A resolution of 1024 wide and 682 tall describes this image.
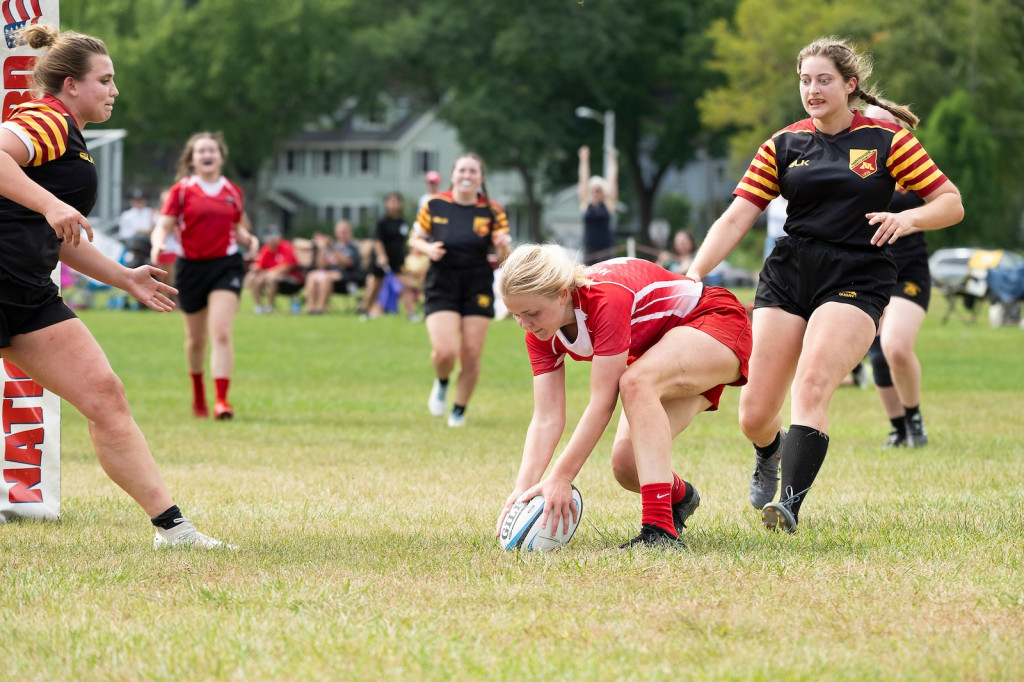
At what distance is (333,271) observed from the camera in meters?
29.5

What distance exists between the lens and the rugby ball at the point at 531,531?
211 inches

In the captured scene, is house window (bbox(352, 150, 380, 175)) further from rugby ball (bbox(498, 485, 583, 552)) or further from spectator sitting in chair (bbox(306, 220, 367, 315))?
rugby ball (bbox(498, 485, 583, 552))

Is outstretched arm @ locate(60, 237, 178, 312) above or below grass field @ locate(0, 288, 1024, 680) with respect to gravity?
above

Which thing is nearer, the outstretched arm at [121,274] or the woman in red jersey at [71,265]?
the woman in red jersey at [71,265]

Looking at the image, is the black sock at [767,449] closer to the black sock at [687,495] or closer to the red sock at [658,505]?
the black sock at [687,495]

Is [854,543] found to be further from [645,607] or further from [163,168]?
[163,168]

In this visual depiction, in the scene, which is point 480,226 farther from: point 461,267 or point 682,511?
point 682,511

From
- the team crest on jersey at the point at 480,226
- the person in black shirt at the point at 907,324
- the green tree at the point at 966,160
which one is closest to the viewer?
the person in black shirt at the point at 907,324

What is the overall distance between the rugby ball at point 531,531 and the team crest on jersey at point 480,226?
5883mm

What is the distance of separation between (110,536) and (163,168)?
7650cm

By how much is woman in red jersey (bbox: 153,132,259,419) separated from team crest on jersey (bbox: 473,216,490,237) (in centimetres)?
192

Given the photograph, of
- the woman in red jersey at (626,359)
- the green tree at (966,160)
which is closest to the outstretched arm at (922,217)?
the woman in red jersey at (626,359)

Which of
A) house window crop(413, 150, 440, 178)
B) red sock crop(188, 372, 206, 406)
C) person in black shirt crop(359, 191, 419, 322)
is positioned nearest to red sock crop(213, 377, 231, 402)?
red sock crop(188, 372, 206, 406)

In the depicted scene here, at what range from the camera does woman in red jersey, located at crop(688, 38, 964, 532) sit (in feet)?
18.7
